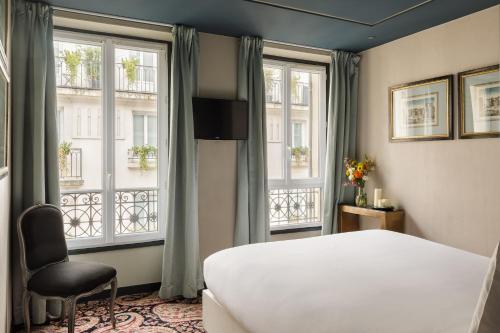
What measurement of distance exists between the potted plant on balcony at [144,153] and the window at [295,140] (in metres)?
1.40

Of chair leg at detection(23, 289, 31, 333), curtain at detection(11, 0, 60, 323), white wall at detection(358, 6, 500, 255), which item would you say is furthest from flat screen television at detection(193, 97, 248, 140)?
chair leg at detection(23, 289, 31, 333)

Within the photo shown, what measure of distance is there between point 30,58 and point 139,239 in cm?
192

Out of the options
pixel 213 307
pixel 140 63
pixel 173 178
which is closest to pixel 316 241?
pixel 213 307

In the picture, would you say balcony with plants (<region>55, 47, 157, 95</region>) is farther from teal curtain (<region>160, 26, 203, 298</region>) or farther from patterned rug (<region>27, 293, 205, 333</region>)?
patterned rug (<region>27, 293, 205, 333</region>)

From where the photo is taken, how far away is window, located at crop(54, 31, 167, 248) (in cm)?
365

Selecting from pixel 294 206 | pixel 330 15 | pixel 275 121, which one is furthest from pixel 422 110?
pixel 294 206

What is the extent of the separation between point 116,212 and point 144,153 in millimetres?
658

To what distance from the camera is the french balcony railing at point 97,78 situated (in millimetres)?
3629

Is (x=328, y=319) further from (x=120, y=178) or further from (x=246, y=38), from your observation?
(x=246, y=38)

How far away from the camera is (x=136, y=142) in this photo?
154 inches

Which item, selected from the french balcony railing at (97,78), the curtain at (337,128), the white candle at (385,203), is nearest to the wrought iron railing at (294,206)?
the curtain at (337,128)

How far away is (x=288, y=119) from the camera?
4.68 metres

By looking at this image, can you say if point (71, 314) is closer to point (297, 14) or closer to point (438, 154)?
point (297, 14)

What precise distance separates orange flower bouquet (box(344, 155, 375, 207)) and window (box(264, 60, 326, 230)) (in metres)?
0.45
